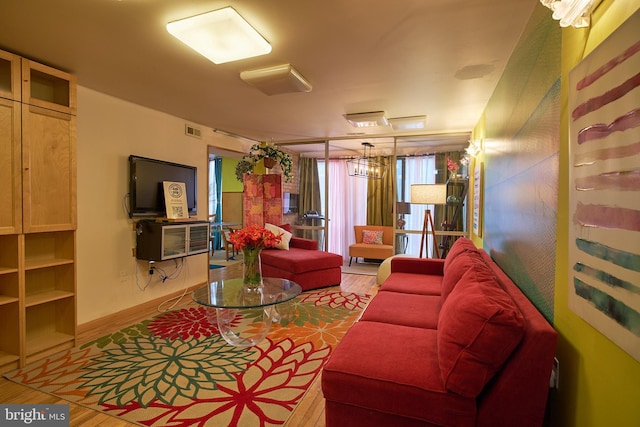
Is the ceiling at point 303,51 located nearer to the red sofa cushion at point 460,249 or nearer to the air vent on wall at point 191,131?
the air vent on wall at point 191,131

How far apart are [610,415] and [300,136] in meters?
5.06

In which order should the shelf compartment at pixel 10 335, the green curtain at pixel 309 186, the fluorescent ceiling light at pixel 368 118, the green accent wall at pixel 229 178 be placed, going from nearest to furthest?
the shelf compartment at pixel 10 335
the fluorescent ceiling light at pixel 368 118
the green curtain at pixel 309 186
the green accent wall at pixel 229 178

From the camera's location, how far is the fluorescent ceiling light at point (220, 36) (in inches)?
73.4

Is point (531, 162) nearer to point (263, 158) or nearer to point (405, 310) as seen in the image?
point (405, 310)

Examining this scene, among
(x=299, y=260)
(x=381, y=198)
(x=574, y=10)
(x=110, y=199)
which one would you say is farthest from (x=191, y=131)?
(x=574, y=10)

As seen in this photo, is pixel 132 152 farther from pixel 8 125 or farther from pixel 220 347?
pixel 220 347

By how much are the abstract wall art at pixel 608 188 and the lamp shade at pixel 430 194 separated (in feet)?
10.7

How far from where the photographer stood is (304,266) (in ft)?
14.2

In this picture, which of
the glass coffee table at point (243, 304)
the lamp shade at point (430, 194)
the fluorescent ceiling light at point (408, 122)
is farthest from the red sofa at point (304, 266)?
the fluorescent ceiling light at point (408, 122)

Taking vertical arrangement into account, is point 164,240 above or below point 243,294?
above

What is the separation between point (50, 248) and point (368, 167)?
534 centimetres

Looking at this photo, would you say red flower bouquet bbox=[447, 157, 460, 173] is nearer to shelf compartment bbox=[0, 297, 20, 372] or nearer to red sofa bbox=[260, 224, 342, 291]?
red sofa bbox=[260, 224, 342, 291]

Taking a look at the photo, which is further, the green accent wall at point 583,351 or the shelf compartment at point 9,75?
the shelf compartment at point 9,75

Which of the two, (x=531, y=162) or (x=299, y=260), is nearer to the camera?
(x=531, y=162)
